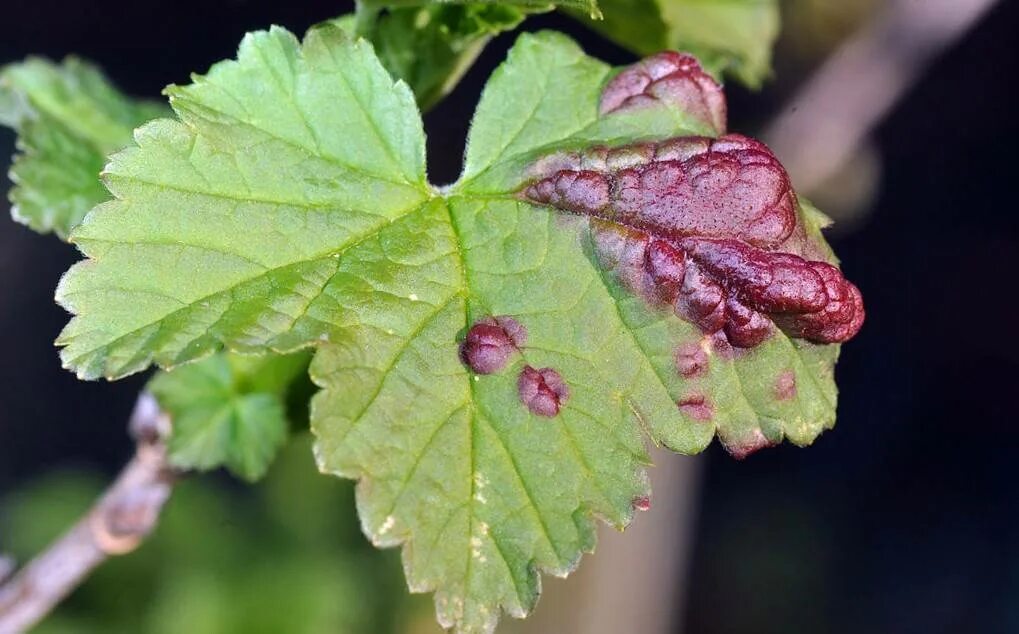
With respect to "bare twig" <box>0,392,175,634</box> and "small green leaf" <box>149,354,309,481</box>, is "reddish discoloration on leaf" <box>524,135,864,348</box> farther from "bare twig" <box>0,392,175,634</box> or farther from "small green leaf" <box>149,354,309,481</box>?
"bare twig" <box>0,392,175,634</box>

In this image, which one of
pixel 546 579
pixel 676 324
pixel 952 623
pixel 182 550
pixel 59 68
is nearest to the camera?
pixel 676 324

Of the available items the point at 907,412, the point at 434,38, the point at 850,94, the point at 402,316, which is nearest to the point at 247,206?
the point at 402,316

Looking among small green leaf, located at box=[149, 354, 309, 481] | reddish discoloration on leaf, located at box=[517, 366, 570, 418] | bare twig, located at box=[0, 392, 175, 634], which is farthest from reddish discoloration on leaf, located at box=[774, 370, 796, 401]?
bare twig, located at box=[0, 392, 175, 634]

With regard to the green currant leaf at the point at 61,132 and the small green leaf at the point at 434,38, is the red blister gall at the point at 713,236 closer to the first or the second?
the small green leaf at the point at 434,38

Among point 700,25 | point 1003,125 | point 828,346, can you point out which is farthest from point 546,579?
point 1003,125

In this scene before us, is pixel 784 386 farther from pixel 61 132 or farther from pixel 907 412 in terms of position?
pixel 907 412

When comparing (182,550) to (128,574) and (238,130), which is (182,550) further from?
(238,130)
